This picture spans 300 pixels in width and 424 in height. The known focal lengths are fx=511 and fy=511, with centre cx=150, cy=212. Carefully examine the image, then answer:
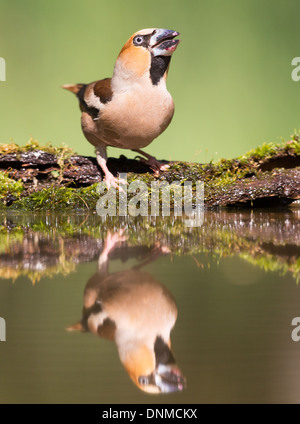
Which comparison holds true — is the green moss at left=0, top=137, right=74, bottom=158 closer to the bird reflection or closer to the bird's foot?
the bird's foot

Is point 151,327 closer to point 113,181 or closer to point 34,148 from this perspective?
point 113,181

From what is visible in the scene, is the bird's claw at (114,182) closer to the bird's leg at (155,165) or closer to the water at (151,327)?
the bird's leg at (155,165)

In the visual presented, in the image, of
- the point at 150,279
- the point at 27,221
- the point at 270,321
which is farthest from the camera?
the point at 27,221

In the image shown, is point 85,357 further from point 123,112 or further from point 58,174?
point 58,174

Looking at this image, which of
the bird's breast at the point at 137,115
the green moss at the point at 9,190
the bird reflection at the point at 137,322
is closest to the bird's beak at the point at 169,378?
the bird reflection at the point at 137,322

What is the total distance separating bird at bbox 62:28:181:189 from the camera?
246 cm

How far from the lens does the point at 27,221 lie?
86.1 inches

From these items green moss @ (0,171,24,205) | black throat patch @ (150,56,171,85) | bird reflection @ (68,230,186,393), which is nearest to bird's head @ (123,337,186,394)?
bird reflection @ (68,230,186,393)

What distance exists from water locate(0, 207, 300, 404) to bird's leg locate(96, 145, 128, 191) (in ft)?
3.79

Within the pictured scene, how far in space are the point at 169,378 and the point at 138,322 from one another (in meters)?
0.18

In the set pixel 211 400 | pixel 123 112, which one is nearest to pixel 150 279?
pixel 211 400

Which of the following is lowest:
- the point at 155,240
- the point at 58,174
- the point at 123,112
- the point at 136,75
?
the point at 155,240

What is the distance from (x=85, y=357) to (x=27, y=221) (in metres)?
1.61

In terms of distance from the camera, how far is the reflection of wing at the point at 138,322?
607mm
